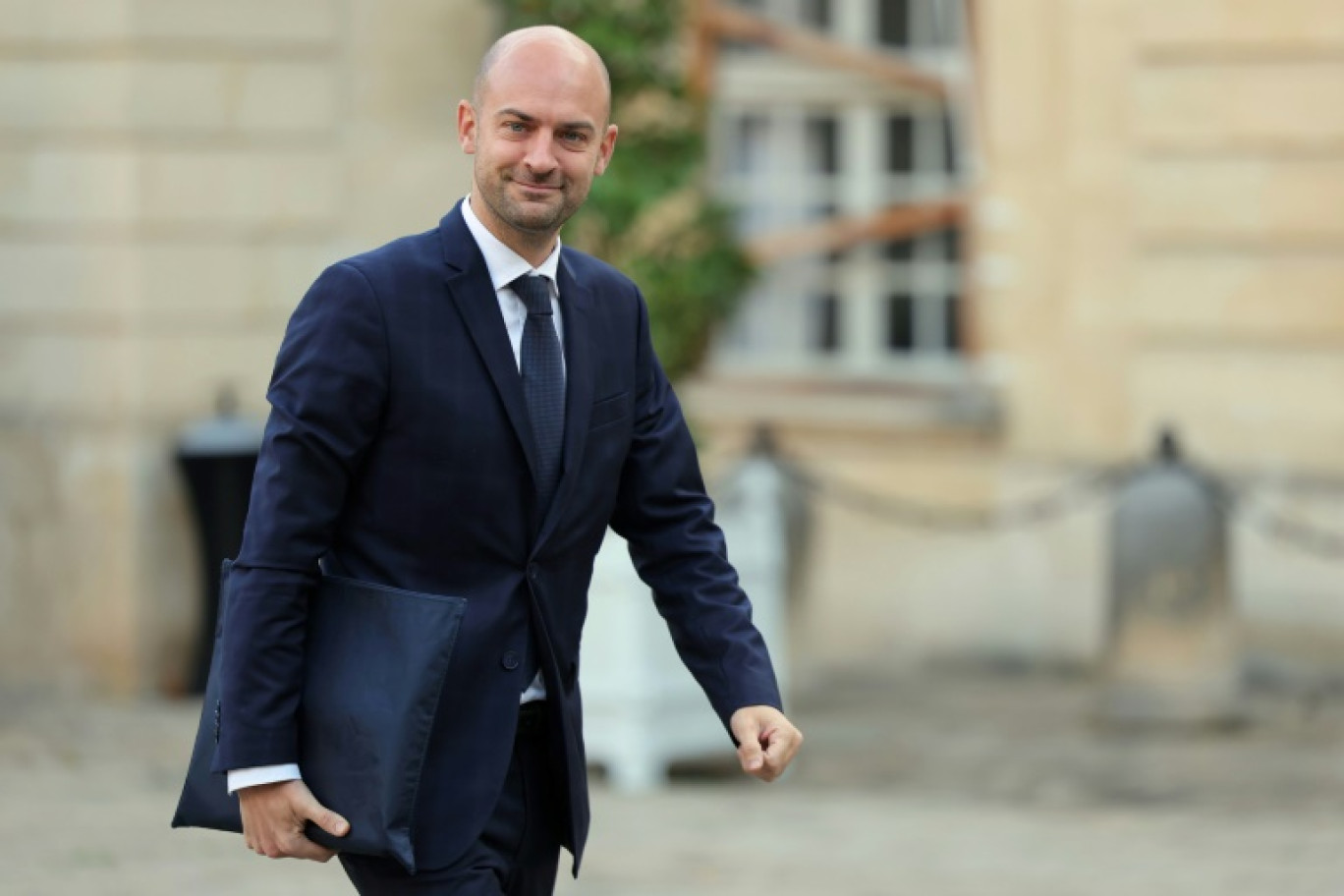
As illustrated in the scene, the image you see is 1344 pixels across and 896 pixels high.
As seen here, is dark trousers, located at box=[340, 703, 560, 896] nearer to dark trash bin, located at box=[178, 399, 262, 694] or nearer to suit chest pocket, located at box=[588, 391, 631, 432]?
suit chest pocket, located at box=[588, 391, 631, 432]

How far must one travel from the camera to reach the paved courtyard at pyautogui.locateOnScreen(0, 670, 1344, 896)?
679 centimetres

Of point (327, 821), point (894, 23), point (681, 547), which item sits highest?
point (894, 23)

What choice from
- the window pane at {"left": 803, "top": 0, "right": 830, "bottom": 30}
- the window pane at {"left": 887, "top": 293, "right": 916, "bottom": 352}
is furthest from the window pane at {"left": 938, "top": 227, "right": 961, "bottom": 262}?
the window pane at {"left": 803, "top": 0, "right": 830, "bottom": 30}

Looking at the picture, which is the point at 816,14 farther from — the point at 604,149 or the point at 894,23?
the point at 604,149

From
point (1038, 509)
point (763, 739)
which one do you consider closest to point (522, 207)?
point (763, 739)

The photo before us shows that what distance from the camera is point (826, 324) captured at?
1259cm

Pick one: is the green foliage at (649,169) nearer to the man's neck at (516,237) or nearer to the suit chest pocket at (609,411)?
the suit chest pocket at (609,411)

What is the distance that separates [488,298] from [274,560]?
458 millimetres

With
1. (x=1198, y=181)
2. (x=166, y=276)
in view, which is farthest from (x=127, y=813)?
(x=1198, y=181)

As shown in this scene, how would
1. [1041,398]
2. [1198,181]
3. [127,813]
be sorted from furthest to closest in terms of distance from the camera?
[1041,398] → [1198,181] → [127,813]

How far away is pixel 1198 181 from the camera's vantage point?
10.7 meters

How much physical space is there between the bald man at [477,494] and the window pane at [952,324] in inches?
347

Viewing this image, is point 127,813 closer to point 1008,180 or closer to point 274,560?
point 274,560

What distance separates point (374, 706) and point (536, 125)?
0.77 meters
